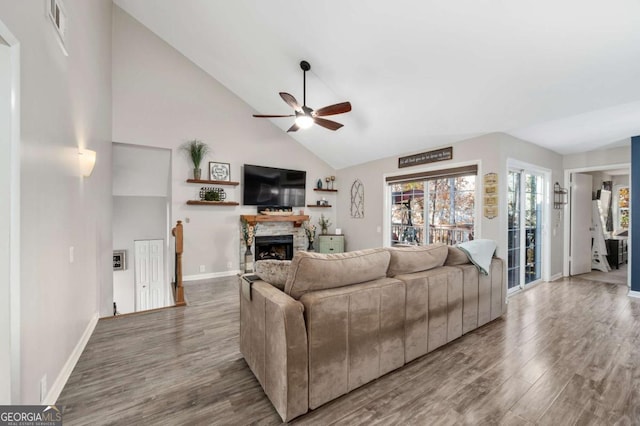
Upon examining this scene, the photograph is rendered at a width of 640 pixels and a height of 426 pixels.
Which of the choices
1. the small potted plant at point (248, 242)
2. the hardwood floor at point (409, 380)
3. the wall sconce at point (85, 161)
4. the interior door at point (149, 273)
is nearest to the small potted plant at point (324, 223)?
the small potted plant at point (248, 242)

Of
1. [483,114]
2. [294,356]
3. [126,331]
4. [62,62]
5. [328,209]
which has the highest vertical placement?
[483,114]

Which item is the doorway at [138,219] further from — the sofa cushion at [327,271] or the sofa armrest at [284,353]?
the sofa cushion at [327,271]

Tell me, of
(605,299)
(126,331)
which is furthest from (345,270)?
(605,299)

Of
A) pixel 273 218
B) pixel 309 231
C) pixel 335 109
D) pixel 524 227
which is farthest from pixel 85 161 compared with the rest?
pixel 524 227

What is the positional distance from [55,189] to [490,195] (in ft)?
16.1

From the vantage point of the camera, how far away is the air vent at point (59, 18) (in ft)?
5.90

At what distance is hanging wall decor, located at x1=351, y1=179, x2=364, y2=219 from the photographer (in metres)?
6.39

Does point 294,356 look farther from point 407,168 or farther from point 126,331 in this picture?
point 407,168

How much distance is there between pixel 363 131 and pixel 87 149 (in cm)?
413

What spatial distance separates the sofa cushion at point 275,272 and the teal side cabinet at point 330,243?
4493 millimetres

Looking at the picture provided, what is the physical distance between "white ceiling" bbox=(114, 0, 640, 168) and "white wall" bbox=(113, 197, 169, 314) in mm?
3239

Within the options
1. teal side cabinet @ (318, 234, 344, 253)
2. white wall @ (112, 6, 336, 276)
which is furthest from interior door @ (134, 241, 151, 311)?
teal side cabinet @ (318, 234, 344, 253)

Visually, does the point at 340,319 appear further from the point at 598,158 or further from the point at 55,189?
the point at 598,158

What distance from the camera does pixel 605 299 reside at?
392 cm
